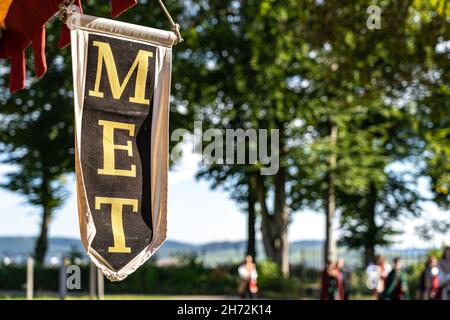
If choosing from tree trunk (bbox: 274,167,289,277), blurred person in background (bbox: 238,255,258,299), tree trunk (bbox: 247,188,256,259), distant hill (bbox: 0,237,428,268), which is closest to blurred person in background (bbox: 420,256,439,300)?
blurred person in background (bbox: 238,255,258,299)

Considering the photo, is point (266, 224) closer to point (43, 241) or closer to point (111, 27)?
point (43, 241)

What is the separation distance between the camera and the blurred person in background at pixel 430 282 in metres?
22.1

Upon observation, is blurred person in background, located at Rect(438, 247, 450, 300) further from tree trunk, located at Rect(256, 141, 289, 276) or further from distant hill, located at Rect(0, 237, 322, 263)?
distant hill, located at Rect(0, 237, 322, 263)

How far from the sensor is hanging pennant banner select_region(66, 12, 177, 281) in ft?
22.0

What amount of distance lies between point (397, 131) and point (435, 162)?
5.19 m

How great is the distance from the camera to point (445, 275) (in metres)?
21.9

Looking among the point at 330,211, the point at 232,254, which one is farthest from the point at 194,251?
the point at 330,211

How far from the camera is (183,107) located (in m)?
34.8

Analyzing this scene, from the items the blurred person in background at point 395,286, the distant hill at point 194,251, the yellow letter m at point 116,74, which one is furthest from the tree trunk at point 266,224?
the yellow letter m at point 116,74

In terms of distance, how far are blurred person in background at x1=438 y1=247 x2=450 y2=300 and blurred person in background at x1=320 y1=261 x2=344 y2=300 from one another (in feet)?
8.85

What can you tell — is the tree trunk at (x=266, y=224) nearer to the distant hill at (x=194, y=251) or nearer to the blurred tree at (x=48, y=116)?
the distant hill at (x=194, y=251)

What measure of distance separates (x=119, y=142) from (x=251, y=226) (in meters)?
31.3

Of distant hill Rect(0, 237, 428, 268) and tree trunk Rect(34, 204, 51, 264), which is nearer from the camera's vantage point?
distant hill Rect(0, 237, 428, 268)

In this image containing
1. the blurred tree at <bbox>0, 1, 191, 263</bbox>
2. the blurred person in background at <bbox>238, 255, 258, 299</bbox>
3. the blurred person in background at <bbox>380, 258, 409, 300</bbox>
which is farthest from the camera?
the blurred tree at <bbox>0, 1, 191, 263</bbox>
